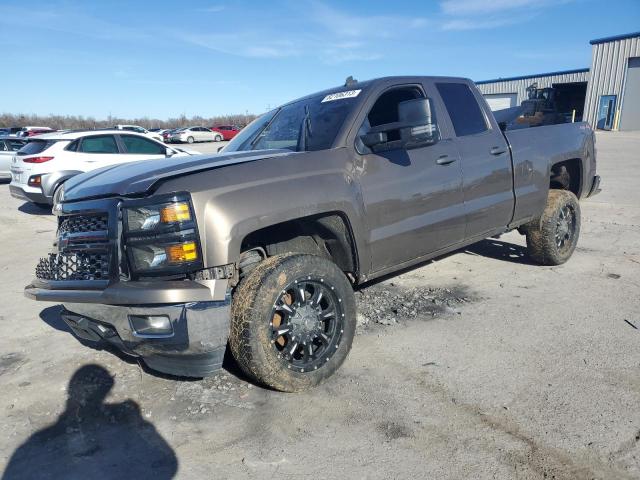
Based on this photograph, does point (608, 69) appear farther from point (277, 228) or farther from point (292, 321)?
point (292, 321)

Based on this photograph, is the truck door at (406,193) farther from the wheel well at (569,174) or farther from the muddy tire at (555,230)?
the wheel well at (569,174)

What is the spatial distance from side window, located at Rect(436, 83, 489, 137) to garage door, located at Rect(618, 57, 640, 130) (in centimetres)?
3769

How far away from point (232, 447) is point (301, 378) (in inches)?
23.6

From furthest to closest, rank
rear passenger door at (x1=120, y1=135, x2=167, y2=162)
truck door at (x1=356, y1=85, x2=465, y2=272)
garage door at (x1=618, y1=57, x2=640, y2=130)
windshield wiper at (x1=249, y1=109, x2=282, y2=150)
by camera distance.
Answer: garage door at (x1=618, y1=57, x2=640, y2=130) → rear passenger door at (x1=120, y1=135, x2=167, y2=162) → windshield wiper at (x1=249, y1=109, x2=282, y2=150) → truck door at (x1=356, y1=85, x2=465, y2=272)

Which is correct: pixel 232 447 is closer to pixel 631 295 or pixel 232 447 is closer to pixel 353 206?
pixel 353 206

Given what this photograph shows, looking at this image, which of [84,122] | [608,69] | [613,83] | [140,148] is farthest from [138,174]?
[84,122]

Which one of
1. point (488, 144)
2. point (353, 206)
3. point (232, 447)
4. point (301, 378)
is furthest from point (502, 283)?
point (232, 447)

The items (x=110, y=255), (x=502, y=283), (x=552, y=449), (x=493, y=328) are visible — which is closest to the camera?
(x=552, y=449)

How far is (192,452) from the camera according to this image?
248 cm

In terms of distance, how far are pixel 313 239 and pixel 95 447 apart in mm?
1850

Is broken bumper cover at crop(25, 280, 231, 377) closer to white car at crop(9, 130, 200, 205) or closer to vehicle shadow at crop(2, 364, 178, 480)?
vehicle shadow at crop(2, 364, 178, 480)

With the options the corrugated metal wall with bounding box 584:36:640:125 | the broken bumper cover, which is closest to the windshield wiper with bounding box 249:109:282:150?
the broken bumper cover

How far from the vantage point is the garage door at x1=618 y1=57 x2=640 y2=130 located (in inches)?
1352

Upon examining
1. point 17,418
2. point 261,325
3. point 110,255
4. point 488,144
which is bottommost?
point 17,418
